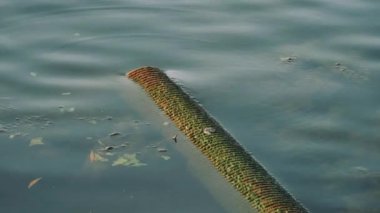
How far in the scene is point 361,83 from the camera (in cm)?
635

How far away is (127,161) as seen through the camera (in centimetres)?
519

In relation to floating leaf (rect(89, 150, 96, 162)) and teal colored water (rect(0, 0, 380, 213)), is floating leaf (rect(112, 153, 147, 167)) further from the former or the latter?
floating leaf (rect(89, 150, 96, 162))

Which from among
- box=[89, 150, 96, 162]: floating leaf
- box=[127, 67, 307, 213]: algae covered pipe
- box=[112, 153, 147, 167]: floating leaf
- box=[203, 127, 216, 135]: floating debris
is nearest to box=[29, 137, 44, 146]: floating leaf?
box=[89, 150, 96, 162]: floating leaf

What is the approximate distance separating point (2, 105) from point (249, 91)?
215 cm

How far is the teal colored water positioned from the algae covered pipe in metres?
0.13

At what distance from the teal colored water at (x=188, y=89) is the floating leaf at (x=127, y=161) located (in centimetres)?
1

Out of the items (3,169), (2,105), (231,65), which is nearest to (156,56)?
(231,65)

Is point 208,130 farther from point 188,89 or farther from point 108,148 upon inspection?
point 188,89

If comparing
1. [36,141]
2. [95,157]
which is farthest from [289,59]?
[36,141]

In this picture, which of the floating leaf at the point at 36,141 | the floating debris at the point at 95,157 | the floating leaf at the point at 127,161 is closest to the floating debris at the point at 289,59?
the floating leaf at the point at 127,161

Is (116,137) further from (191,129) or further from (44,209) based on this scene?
(44,209)

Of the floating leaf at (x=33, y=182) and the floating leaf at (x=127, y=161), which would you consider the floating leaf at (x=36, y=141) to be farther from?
the floating leaf at (x=127, y=161)

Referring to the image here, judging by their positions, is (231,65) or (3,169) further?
(231,65)

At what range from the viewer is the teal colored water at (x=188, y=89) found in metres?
4.95
